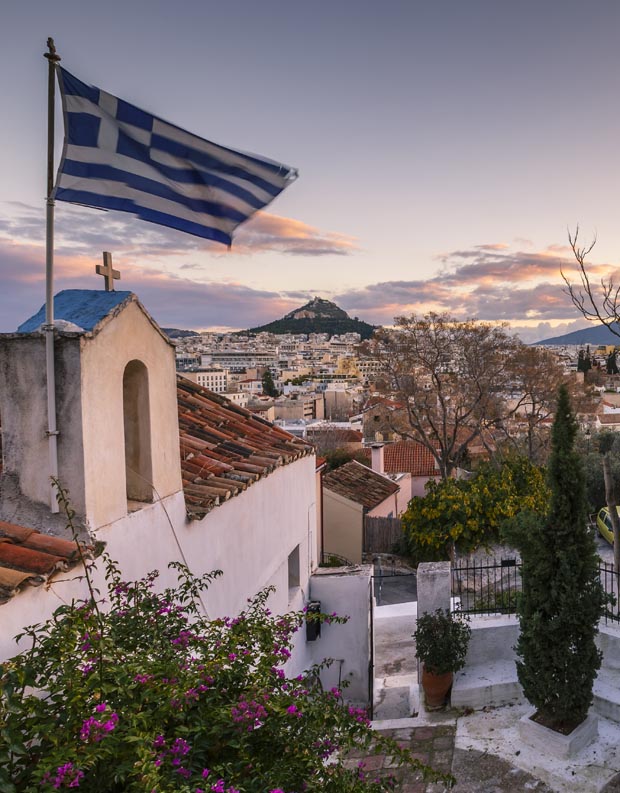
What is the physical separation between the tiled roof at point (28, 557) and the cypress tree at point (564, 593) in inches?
180

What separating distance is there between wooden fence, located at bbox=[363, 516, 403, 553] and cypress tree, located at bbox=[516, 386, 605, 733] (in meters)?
11.2

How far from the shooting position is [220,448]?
6.19 metres

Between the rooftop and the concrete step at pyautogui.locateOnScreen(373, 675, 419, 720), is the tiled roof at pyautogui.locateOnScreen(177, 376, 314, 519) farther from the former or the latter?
the concrete step at pyautogui.locateOnScreen(373, 675, 419, 720)

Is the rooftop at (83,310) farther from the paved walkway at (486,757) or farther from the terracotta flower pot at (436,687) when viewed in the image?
the terracotta flower pot at (436,687)

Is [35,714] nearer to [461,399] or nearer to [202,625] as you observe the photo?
[202,625]

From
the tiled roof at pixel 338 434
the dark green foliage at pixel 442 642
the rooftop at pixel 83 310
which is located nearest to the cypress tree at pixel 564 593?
the dark green foliage at pixel 442 642

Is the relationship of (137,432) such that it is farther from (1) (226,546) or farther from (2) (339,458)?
(2) (339,458)

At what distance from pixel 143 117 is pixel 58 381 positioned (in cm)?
188

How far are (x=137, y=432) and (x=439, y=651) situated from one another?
16.1 ft

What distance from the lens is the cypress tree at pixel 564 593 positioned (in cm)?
551

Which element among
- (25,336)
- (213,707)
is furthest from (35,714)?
(25,336)

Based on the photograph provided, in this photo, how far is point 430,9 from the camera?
362 inches

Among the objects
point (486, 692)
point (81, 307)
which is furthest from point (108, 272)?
point (486, 692)

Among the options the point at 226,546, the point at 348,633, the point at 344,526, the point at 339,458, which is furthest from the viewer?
Result: the point at 339,458
